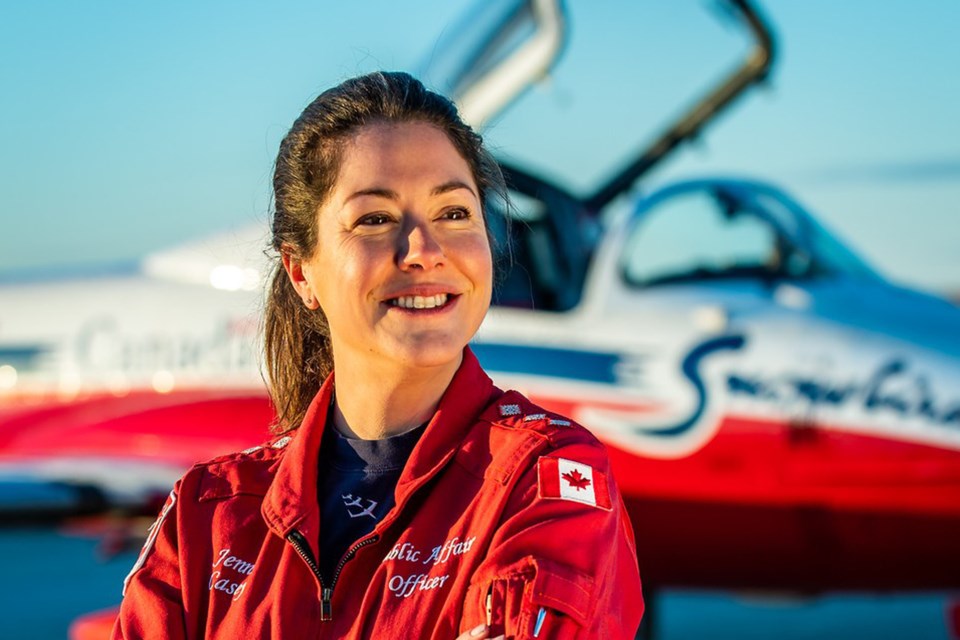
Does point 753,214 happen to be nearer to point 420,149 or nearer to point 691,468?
point 691,468

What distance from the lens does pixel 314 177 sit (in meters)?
1.45

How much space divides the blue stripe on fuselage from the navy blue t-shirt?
3.15 m

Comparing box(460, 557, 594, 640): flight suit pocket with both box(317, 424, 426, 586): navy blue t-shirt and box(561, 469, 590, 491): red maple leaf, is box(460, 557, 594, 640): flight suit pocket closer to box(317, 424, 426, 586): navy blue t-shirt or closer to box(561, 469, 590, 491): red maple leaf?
box(561, 469, 590, 491): red maple leaf

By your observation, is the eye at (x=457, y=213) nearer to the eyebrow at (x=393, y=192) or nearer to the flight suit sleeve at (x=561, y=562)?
the eyebrow at (x=393, y=192)

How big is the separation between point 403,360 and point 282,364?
460mm

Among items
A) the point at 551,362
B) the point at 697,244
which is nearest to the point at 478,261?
the point at 551,362

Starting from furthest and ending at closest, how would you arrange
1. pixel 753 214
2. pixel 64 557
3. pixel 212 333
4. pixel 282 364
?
1. pixel 64 557
2. pixel 212 333
3. pixel 753 214
4. pixel 282 364

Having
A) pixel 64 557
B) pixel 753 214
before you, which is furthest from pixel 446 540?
pixel 64 557

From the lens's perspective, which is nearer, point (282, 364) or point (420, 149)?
point (420, 149)

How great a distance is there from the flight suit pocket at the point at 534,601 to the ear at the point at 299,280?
22.3 inches

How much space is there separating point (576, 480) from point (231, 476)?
1.54ft

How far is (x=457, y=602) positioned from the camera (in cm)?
117

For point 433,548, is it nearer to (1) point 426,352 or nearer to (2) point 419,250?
(1) point 426,352

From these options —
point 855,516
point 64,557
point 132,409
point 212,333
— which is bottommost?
point 64,557
